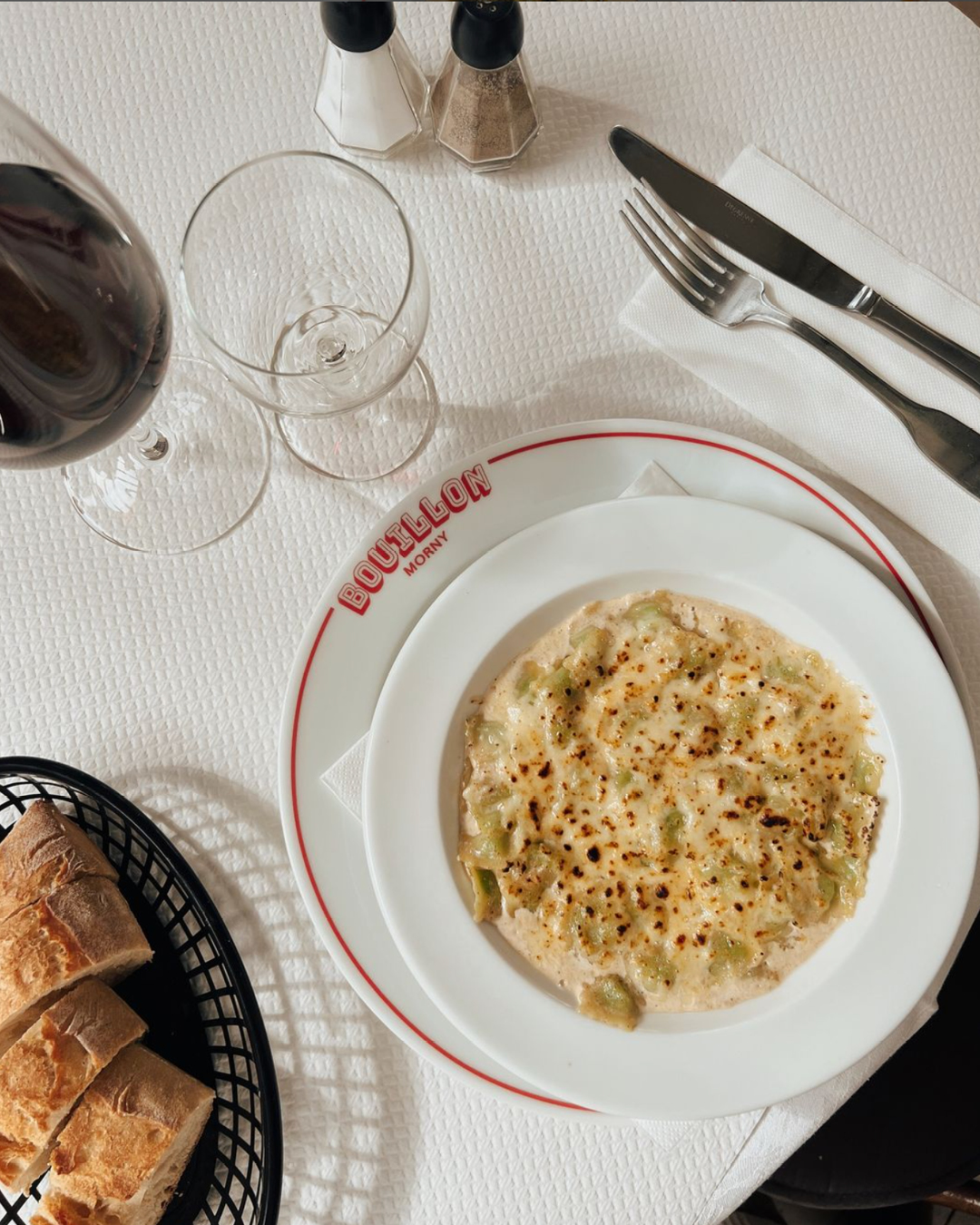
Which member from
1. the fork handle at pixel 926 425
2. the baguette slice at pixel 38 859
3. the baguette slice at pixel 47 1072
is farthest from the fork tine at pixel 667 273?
the baguette slice at pixel 47 1072

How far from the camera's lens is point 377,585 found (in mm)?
1264

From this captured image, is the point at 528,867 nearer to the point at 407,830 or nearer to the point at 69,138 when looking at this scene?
the point at 407,830

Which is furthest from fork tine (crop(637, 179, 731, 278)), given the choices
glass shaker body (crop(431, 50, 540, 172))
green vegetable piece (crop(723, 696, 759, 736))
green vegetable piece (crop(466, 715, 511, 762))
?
green vegetable piece (crop(466, 715, 511, 762))

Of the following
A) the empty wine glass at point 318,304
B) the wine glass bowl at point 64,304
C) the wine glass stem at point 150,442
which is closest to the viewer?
the wine glass bowl at point 64,304

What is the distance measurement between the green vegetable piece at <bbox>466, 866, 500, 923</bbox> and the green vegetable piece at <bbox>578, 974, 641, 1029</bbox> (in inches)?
5.4

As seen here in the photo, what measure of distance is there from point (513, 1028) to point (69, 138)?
1.27 m

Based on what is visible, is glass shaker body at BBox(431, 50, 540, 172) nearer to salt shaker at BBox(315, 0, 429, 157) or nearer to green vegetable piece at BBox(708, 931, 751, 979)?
salt shaker at BBox(315, 0, 429, 157)

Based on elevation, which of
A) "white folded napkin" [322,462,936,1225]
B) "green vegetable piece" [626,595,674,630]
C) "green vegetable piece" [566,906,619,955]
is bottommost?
"white folded napkin" [322,462,936,1225]

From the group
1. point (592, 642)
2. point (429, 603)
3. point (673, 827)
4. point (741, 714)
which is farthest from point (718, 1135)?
point (429, 603)

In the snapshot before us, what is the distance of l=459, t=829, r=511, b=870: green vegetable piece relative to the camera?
3.91ft

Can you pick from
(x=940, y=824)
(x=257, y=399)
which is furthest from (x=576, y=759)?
(x=257, y=399)

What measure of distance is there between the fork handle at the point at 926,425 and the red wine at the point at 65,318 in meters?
0.76

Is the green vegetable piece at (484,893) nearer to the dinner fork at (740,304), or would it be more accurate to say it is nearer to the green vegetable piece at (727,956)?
the green vegetable piece at (727,956)

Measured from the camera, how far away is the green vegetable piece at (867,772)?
118cm
